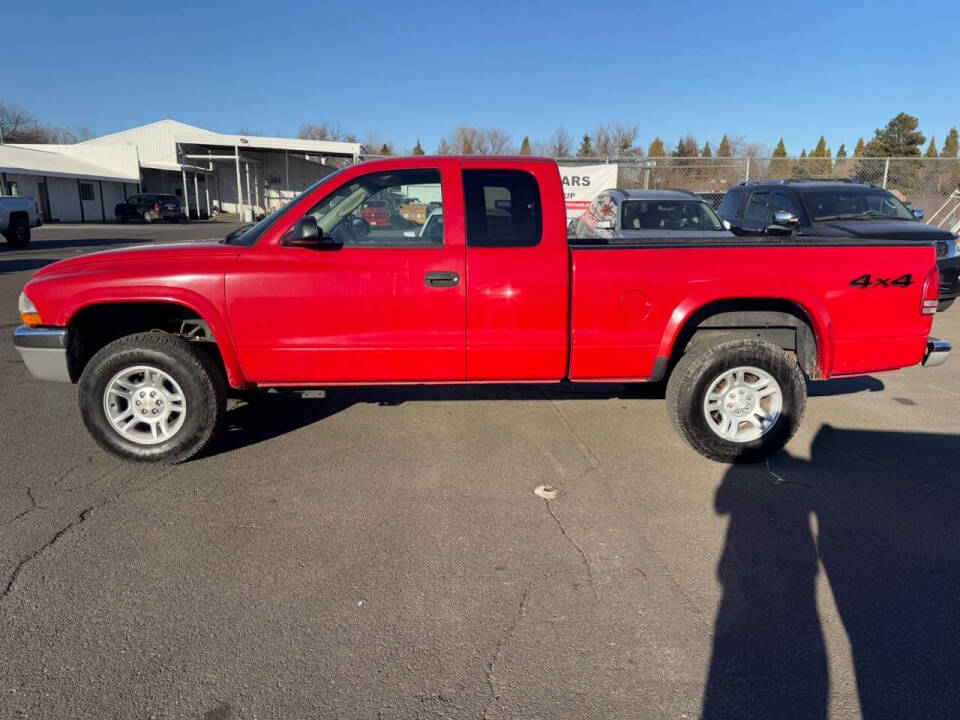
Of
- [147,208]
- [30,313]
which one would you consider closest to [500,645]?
[30,313]

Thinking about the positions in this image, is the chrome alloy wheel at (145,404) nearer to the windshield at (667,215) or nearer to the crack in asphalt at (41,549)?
the crack in asphalt at (41,549)

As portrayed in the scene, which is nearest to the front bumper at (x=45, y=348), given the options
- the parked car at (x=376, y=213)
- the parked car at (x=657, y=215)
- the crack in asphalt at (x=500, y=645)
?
the parked car at (x=376, y=213)

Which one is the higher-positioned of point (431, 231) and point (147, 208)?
point (147, 208)

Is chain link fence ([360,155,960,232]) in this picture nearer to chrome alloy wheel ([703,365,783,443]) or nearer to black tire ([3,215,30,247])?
black tire ([3,215,30,247])

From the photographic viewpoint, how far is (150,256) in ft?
13.9

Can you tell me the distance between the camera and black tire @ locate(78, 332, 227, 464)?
13.7 feet

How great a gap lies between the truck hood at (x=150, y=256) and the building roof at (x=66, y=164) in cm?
3570

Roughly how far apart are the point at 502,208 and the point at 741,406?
6.93 ft

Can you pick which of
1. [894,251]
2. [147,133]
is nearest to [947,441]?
[894,251]

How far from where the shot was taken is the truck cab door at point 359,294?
413 centimetres

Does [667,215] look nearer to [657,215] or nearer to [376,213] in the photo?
[657,215]

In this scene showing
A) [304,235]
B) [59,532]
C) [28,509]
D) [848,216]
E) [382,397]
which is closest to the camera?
[59,532]

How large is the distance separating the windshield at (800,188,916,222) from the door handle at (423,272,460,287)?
7.12m

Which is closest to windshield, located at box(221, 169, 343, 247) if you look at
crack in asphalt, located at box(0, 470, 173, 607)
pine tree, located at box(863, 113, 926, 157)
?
crack in asphalt, located at box(0, 470, 173, 607)
